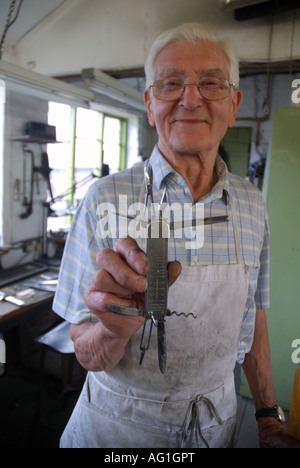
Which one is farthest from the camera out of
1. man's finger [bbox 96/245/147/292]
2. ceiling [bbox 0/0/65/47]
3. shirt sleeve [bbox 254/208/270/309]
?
shirt sleeve [bbox 254/208/270/309]

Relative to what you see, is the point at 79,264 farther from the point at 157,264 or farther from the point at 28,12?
the point at 28,12

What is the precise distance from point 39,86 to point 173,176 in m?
0.88

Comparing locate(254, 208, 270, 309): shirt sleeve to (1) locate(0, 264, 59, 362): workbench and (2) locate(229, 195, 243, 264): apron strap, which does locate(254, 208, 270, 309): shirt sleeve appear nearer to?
(2) locate(229, 195, 243, 264): apron strap

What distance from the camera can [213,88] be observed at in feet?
1.79

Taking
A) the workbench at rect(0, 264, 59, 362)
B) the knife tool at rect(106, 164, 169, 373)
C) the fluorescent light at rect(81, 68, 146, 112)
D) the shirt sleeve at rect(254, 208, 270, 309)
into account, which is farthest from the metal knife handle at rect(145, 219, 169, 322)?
the fluorescent light at rect(81, 68, 146, 112)

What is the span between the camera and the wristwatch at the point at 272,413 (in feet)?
1.90

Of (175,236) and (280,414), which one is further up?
(175,236)

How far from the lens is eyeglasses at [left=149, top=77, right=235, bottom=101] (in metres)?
0.54

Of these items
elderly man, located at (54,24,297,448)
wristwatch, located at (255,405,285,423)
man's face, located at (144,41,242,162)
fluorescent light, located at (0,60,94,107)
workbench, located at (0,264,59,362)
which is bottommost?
workbench, located at (0,264,59,362)

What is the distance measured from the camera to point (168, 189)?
A: 60cm

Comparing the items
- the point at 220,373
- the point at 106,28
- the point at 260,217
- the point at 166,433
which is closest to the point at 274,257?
the point at 260,217

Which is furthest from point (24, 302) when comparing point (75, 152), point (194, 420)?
point (194, 420)

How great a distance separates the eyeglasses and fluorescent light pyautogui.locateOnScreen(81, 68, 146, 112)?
2.39 feet
